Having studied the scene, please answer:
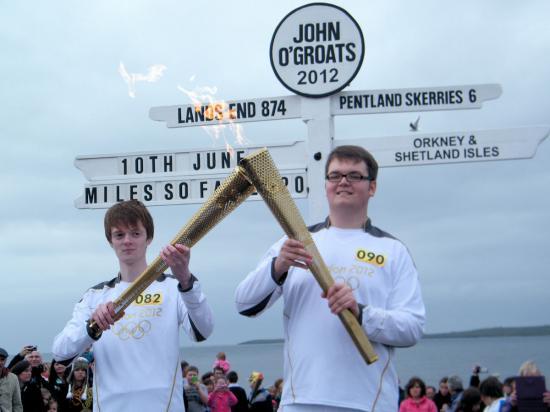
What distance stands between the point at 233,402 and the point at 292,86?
5.80 meters

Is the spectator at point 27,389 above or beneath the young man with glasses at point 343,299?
beneath

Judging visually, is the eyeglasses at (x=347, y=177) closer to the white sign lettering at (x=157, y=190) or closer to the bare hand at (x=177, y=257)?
the bare hand at (x=177, y=257)

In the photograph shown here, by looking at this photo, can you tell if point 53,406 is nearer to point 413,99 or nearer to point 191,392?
point 191,392

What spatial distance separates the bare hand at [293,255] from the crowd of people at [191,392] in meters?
3.09

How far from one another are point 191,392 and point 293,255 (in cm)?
745

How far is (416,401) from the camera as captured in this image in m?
11.8

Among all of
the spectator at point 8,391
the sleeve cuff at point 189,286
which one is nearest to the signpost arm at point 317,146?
the sleeve cuff at point 189,286

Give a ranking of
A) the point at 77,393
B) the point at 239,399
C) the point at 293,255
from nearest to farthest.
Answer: the point at 293,255
the point at 77,393
the point at 239,399

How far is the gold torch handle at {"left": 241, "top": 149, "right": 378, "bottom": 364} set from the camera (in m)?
3.49

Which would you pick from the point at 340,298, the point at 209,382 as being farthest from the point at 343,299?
the point at 209,382

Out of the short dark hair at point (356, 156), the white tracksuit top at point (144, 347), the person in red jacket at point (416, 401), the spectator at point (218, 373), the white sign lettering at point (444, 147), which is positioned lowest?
the person in red jacket at point (416, 401)

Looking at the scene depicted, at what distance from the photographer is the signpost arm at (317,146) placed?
24.4 feet

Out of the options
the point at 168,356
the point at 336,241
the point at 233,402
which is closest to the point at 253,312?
the point at 336,241

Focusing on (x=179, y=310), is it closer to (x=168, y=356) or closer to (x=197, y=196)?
(x=168, y=356)
